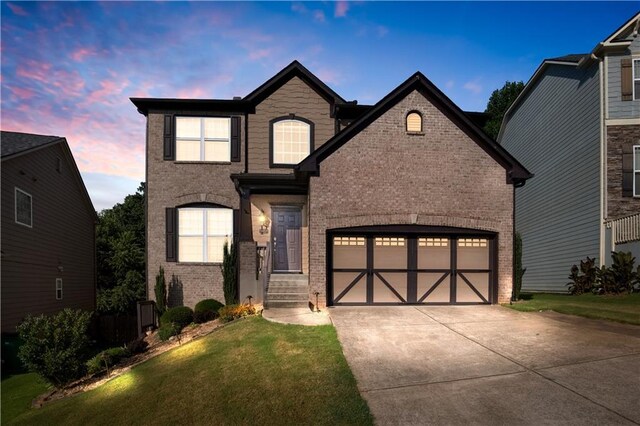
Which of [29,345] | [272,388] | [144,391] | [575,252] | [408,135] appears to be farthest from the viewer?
[575,252]

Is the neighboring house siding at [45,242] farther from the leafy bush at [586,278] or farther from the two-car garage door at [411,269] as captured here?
the leafy bush at [586,278]

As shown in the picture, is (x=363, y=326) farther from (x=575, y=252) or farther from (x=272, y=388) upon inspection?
(x=575, y=252)

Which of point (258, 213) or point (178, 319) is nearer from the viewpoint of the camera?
point (178, 319)

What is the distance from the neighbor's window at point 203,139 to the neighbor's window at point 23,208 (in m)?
5.89

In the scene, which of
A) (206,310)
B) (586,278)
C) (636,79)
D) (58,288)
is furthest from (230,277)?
(636,79)

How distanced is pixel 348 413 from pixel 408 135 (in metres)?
9.60

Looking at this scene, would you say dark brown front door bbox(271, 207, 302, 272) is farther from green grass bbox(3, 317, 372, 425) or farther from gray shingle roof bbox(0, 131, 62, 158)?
gray shingle roof bbox(0, 131, 62, 158)

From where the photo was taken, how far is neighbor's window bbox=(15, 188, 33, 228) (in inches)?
629

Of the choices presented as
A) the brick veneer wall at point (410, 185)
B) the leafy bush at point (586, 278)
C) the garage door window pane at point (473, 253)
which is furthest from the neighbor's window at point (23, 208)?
the leafy bush at point (586, 278)

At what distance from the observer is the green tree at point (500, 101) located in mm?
40344

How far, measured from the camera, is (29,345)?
10.3m

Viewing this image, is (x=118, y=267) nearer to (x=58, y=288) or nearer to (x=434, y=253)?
(x=58, y=288)

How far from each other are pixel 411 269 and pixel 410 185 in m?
2.75

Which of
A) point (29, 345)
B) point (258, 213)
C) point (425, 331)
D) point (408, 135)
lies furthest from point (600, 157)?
point (29, 345)
